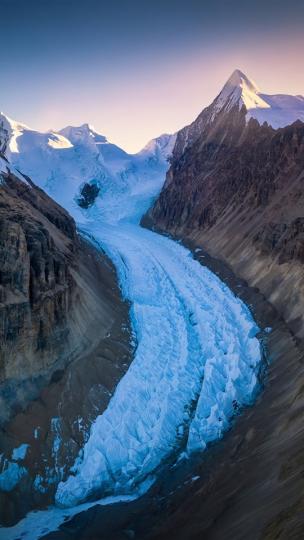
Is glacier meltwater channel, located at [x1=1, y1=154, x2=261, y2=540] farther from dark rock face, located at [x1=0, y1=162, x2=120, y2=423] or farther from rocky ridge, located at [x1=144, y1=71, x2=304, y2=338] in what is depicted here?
rocky ridge, located at [x1=144, y1=71, x2=304, y2=338]

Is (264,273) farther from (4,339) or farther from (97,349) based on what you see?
(4,339)

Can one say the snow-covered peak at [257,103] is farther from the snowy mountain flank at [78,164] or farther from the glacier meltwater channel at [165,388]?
the glacier meltwater channel at [165,388]

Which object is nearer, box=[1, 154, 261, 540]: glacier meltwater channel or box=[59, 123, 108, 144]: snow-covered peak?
box=[1, 154, 261, 540]: glacier meltwater channel

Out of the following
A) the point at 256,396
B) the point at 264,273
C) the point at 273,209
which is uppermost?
the point at 273,209

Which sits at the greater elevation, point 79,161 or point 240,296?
point 240,296

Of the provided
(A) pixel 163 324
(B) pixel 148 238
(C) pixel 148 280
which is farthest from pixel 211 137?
(A) pixel 163 324

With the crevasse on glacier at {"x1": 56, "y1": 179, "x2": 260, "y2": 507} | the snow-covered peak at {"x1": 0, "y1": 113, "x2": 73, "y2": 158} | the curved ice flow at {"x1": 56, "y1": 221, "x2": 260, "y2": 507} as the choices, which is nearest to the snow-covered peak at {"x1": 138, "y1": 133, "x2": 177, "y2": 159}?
the snow-covered peak at {"x1": 0, "y1": 113, "x2": 73, "y2": 158}
